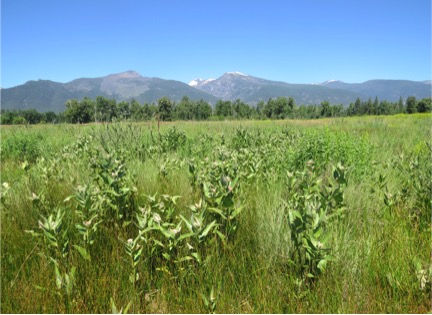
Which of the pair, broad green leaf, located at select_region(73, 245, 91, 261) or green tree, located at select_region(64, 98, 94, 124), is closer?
broad green leaf, located at select_region(73, 245, 91, 261)

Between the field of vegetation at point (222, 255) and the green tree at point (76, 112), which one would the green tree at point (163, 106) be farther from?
the field of vegetation at point (222, 255)

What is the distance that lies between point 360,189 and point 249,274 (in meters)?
2.26

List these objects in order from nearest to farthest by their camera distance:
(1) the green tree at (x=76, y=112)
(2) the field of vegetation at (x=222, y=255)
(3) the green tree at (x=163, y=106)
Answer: (2) the field of vegetation at (x=222, y=255)
(1) the green tree at (x=76, y=112)
(3) the green tree at (x=163, y=106)

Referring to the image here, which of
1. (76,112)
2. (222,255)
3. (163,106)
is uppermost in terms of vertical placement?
(76,112)

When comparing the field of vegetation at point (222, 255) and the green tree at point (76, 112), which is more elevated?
the green tree at point (76, 112)

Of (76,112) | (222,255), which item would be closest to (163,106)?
(222,255)

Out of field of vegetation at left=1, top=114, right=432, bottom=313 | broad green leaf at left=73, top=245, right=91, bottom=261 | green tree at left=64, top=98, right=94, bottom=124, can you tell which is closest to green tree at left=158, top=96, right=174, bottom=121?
green tree at left=64, top=98, right=94, bottom=124

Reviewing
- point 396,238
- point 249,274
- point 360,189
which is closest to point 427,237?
point 396,238

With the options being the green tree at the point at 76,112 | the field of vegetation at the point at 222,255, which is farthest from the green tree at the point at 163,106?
the field of vegetation at the point at 222,255

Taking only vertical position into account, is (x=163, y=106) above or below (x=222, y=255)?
above

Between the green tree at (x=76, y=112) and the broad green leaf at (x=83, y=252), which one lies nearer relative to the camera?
the broad green leaf at (x=83, y=252)

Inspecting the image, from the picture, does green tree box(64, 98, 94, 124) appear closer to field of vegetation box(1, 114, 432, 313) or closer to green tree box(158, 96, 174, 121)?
green tree box(158, 96, 174, 121)

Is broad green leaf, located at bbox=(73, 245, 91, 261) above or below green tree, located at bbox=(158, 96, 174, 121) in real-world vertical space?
Answer: below

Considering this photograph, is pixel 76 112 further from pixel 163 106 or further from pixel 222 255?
pixel 222 255
